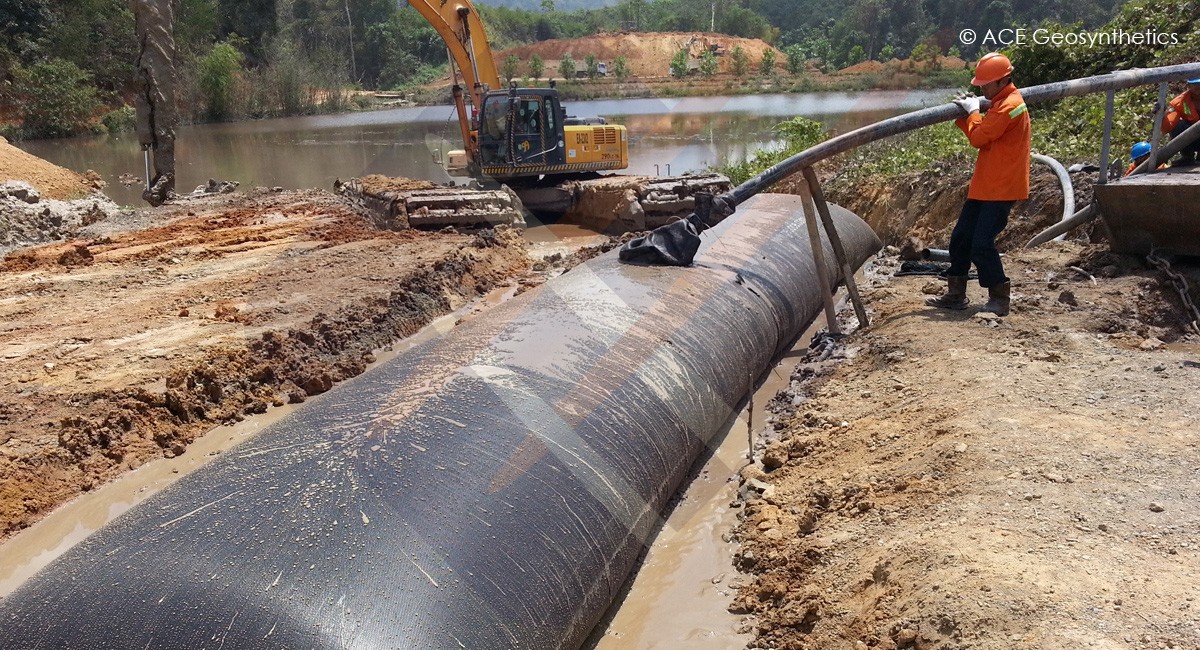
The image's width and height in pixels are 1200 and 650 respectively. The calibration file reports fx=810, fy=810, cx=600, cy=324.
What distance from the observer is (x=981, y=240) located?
5379mm

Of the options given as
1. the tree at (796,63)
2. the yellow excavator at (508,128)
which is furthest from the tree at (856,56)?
the yellow excavator at (508,128)

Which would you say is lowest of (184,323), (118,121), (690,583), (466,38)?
(690,583)

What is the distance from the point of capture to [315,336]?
6934mm

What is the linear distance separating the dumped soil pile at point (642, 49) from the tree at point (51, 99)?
38.4 m

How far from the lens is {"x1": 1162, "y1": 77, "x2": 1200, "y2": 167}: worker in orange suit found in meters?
6.37

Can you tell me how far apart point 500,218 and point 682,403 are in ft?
26.3

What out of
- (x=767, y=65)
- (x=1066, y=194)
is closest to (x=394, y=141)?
(x=1066, y=194)

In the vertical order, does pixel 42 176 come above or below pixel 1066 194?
above

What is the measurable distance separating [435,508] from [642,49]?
74042 millimetres

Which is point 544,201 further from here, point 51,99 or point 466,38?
point 51,99

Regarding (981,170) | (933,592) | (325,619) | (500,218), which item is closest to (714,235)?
(981,170)

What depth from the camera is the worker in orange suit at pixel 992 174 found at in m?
5.02

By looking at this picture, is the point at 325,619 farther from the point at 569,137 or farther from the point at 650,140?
the point at 650,140

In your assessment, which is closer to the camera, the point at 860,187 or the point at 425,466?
the point at 425,466
